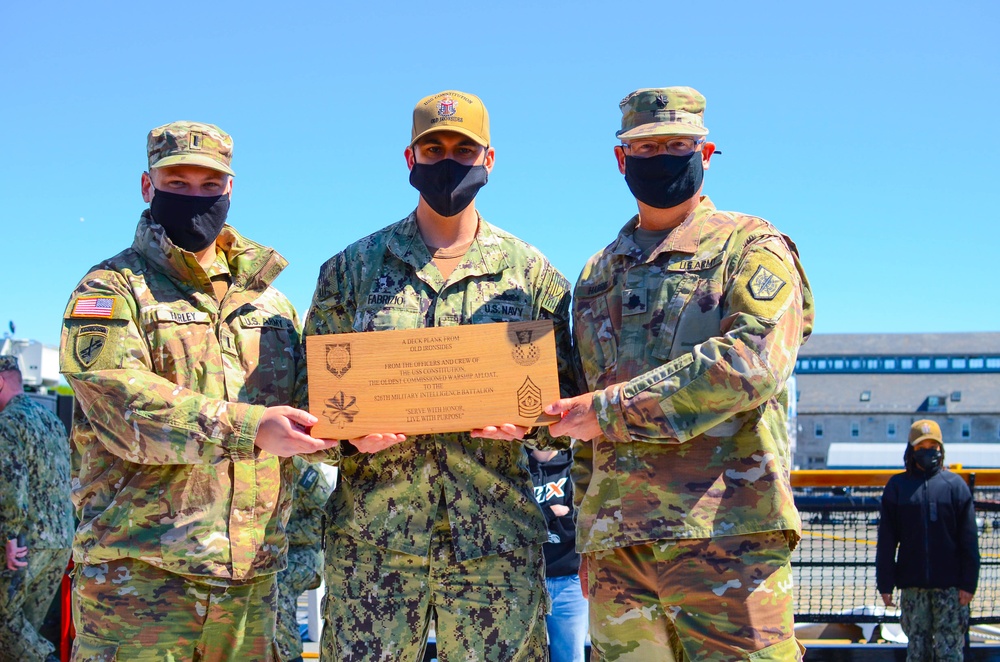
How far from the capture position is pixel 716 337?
322 cm

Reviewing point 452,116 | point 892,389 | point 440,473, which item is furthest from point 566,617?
point 892,389

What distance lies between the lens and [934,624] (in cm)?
689

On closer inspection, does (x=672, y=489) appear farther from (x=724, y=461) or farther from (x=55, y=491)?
(x=55, y=491)

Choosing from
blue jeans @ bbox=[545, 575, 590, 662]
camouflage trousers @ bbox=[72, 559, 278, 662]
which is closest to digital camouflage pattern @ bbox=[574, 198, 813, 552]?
camouflage trousers @ bbox=[72, 559, 278, 662]

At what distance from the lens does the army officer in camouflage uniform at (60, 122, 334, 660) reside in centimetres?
345

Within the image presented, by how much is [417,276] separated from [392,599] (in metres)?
1.27

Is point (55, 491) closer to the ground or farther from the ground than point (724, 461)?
closer to the ground

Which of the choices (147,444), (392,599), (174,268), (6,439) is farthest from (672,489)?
(6,439)

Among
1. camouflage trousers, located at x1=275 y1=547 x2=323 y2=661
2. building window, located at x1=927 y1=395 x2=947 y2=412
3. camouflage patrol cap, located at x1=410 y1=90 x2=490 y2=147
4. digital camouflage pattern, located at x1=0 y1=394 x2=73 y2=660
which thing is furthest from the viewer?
building window, located at x1=927 y1=395 x2=947 y2=412

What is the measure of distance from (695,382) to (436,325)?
1.08m

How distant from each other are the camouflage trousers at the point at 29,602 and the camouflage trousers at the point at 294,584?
86.8 inches

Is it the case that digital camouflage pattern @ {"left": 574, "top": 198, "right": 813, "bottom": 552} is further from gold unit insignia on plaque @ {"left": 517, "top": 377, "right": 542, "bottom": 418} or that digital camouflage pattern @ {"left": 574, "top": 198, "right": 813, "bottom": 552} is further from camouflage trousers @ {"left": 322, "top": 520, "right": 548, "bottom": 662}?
camouflage trousers @ {"left": 322, "top": 520, "right": 548, "bottom": 662}

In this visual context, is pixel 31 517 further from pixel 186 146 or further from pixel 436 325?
pixel 436 325

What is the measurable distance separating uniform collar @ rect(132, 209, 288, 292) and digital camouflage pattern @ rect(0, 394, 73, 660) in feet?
13.8
